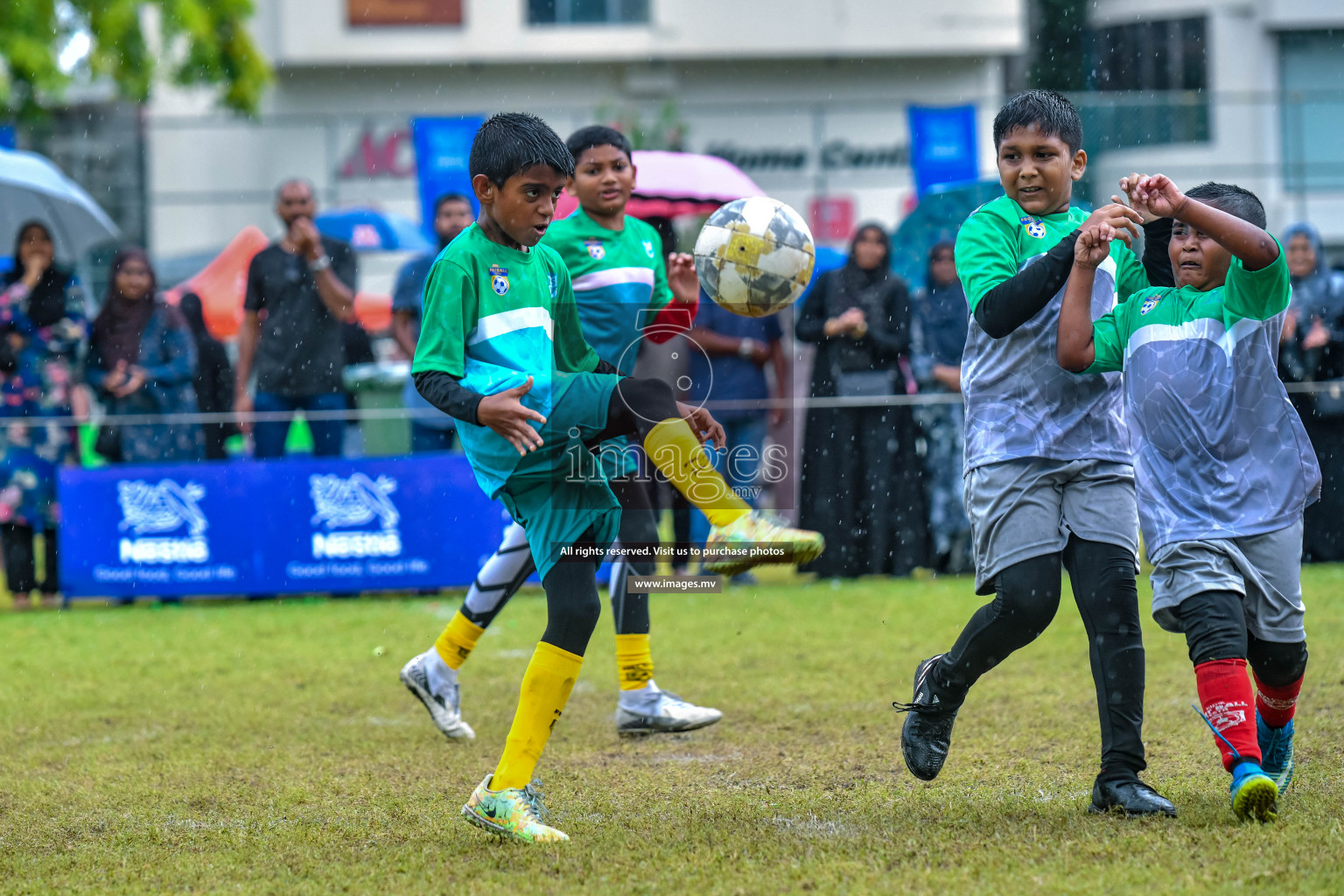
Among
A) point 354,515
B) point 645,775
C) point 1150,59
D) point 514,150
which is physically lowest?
point 645,775

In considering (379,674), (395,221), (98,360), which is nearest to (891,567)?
(379,674)

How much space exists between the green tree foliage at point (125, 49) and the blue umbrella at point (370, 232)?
6.15 m

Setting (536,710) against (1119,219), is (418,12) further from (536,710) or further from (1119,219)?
(1119,219)

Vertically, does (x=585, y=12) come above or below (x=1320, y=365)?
above

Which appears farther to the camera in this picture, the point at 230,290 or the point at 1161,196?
the point at 230,290

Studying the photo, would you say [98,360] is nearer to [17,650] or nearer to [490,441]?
[17,650]

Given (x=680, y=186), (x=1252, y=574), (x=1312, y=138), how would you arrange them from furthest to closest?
1. (x=1312, y=138)
2. (x=680, y=186)
3. (x=1252, y=574)

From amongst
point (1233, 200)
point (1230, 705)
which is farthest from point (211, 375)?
point (1230, 705)

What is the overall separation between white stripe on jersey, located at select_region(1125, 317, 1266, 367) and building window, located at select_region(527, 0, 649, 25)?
26.0 meters

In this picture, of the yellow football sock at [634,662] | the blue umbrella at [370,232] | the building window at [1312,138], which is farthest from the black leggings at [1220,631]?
the blue umbrella at [370,232]

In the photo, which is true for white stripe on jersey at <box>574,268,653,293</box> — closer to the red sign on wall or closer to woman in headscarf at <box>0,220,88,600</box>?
woman in headscarf at <box>0,220,88,600</box>

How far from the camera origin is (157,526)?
959 cm

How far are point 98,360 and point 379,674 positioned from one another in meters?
4.14

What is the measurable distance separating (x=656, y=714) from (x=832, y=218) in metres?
12.1
